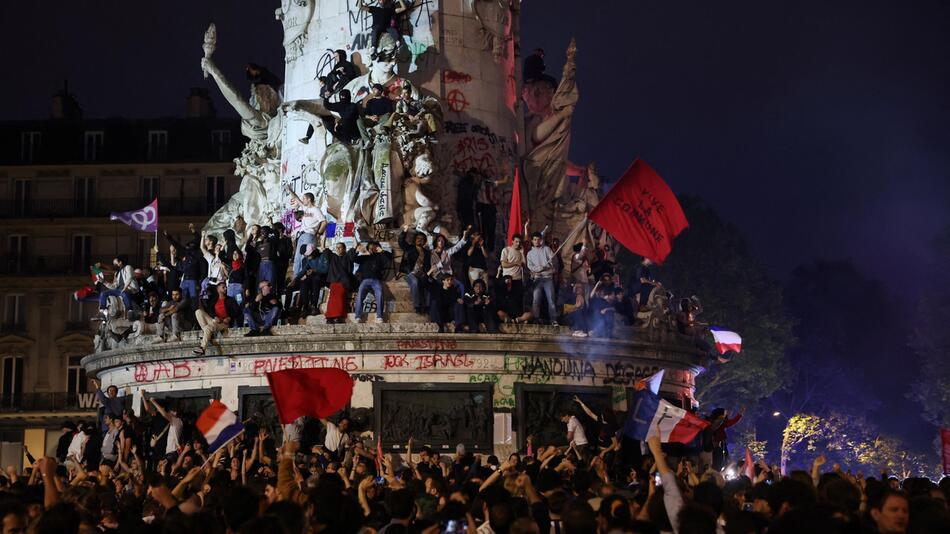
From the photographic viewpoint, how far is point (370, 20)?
123ft

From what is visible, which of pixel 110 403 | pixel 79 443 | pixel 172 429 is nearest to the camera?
pixel 79 443

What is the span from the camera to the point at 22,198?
229 feet

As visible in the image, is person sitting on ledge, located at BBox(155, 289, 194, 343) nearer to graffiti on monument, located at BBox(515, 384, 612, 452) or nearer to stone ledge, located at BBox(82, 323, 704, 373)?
stone ledge, located at BBox(82, 323, 704, 373)

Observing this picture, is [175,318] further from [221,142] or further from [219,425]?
[221,142]

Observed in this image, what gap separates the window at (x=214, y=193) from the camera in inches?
2699

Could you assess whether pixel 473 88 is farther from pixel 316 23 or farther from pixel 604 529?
pixel 604 529

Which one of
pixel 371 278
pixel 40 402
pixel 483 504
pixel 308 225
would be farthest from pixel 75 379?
pixel 483 504

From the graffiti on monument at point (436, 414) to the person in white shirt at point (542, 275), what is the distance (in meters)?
2.19

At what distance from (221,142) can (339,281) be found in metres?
41.0

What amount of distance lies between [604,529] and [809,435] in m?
58.5

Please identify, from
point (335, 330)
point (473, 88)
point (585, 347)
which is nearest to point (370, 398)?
point (335, 330)

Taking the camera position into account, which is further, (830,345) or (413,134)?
(830,345)

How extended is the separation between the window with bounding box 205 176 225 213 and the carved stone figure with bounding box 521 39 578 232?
30.9 metres

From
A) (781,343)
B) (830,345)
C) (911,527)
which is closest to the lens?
(911,527)
